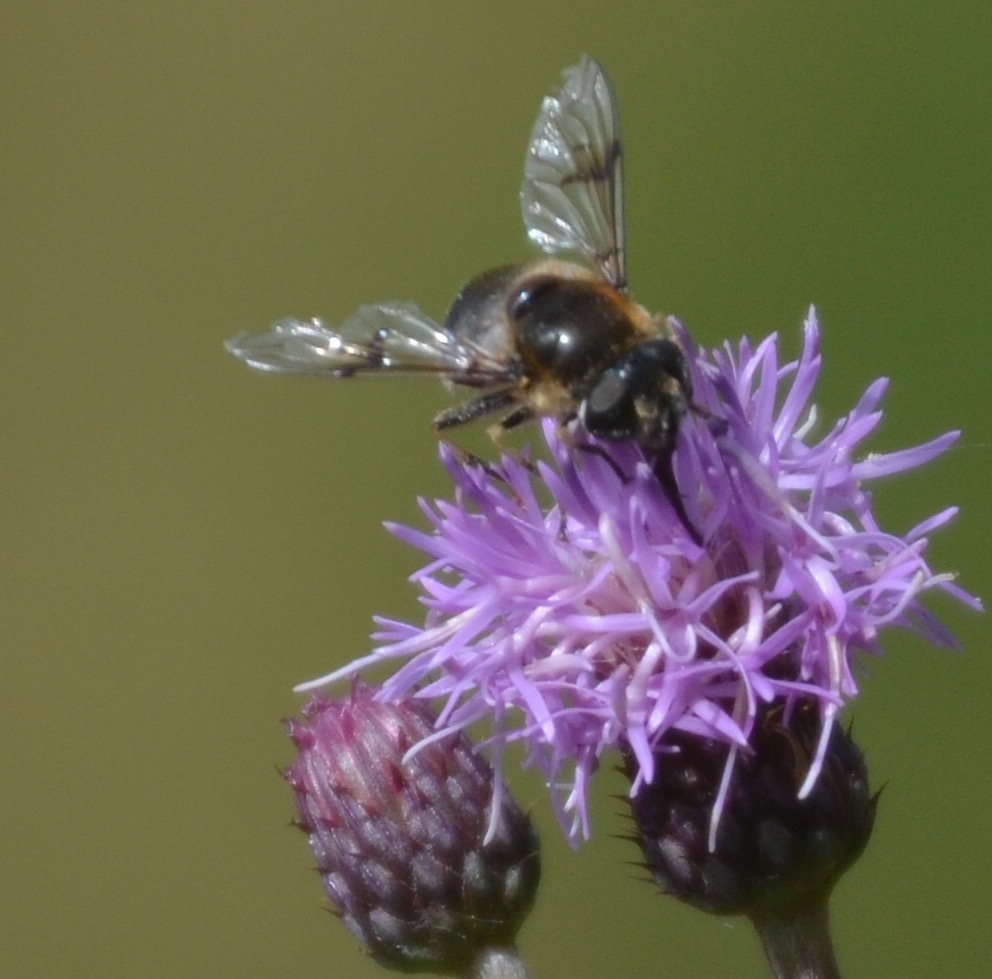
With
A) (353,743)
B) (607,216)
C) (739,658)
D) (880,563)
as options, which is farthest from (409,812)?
(607,216)

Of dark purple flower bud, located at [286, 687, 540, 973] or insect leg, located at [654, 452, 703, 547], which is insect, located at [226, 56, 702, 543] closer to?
insect leg, located at [654, 452, 703, 547]

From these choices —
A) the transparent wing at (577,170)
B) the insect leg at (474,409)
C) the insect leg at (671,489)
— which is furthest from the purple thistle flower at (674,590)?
the transparent wing at (577,170)

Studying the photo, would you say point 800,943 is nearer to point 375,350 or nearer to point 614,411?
point 614,411

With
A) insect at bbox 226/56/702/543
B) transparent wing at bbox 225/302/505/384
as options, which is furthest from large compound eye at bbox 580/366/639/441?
transparent wing at bbox 225/302/505/384

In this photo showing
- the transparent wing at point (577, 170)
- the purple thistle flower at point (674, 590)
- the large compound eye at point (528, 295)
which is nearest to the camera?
the purple thistle flower at point (674, 590)

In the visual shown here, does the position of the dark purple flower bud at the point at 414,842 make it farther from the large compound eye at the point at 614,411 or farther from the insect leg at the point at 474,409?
the large compound eye at the point at 614,411

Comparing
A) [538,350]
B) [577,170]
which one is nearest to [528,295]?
[538,350]

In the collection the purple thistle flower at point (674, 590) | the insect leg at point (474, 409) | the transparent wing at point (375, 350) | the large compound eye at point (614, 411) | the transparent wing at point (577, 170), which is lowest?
the purple thistle flower at point (674, 590)

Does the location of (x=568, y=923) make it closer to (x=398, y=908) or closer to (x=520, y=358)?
(x=398, y=908)
